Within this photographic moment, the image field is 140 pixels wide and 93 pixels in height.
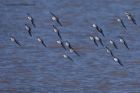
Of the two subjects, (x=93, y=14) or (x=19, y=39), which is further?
(x=93, y=14)

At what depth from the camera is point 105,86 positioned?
15148 millimetres

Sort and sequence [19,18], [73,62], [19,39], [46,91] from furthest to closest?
[19,18]
[19,39]
[73,62]
[46,91]

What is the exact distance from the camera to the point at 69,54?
1647cm

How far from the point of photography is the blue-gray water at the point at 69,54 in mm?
15266

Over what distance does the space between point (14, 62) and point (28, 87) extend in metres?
1.18

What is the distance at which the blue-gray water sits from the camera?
15.3 metres

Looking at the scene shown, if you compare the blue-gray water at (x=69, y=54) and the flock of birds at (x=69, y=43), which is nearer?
the blue-gray water at (x=69, y=54)

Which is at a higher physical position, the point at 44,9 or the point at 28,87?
the point at 28,87

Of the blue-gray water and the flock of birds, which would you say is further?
the flock of birds

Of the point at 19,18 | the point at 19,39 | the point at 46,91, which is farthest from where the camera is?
the point at 19,18

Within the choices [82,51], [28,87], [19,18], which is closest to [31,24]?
[19,18]

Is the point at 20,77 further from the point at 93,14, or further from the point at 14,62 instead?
the point at 93,14

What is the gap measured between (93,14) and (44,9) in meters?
1.24

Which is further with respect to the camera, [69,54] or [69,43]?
[69,43]
